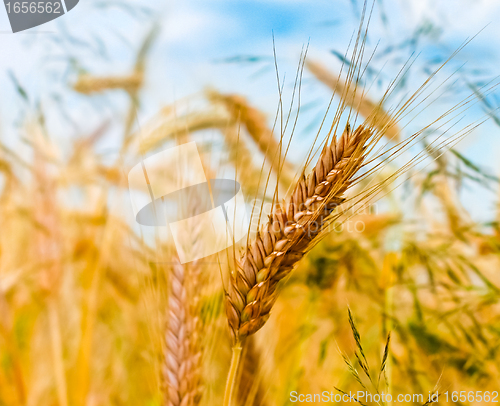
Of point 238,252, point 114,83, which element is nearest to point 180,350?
point 238,252

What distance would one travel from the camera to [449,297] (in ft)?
2.15

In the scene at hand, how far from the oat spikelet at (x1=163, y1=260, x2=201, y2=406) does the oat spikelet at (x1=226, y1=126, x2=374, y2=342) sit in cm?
13

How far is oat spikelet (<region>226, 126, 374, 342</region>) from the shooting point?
36cm

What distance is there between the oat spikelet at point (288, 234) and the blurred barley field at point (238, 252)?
139 mm

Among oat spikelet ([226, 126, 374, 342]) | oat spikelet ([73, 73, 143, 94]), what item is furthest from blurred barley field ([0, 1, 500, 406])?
oat spikelet ([226, 126, 374, 342])

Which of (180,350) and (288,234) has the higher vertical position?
(288,234)

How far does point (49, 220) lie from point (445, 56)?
857mm

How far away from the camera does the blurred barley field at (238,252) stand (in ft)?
1.86

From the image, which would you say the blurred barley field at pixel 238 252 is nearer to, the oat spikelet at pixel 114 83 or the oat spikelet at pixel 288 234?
the oat spikelet at pixel 114 83

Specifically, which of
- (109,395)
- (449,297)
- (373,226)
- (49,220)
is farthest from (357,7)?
(109,395)

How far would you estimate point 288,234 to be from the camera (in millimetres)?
353

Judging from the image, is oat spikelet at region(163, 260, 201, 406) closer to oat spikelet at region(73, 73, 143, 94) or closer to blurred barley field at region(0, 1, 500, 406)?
blurred barley field at region(0, 1, 500, 406)

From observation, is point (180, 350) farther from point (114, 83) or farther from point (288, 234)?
point (114, 83)

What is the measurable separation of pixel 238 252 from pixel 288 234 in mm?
197
